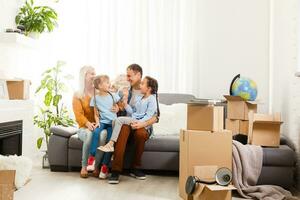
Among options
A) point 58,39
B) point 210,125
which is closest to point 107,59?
point 58,39

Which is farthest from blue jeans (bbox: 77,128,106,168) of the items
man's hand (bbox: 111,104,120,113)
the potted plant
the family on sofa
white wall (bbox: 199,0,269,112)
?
white wall (bbox: 199,0,269,112)

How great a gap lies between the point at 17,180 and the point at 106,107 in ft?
3.96

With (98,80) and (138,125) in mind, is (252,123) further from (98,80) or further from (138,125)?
(98,80)

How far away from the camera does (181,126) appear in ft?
15.1

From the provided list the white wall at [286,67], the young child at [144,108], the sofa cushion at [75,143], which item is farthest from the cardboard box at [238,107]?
the sofa cushion at [75,143]

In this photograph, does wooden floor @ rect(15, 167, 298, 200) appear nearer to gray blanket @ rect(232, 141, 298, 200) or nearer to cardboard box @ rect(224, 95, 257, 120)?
gray blanket @ rect(232, 141, 298, 200)

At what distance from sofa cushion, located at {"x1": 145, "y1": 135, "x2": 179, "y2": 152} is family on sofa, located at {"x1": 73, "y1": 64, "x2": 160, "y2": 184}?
10 cm

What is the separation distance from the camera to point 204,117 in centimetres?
321

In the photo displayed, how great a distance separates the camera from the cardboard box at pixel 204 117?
318cm

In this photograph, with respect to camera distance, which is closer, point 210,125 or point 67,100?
point 210,125

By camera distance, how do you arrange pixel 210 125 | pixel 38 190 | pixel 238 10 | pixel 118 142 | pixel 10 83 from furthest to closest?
pixel 238 10 → pixel 10 83 → pixel 118 142 → pixel 38 190 → pixel 210 125

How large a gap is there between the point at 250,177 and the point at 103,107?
65.3 inches

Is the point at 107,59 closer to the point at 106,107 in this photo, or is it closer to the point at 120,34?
the point at 120,34

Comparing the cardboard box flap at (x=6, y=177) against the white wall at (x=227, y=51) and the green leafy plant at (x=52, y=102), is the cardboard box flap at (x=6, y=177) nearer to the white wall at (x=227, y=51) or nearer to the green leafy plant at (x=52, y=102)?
the green leafy plant at (x=52, y=102)
